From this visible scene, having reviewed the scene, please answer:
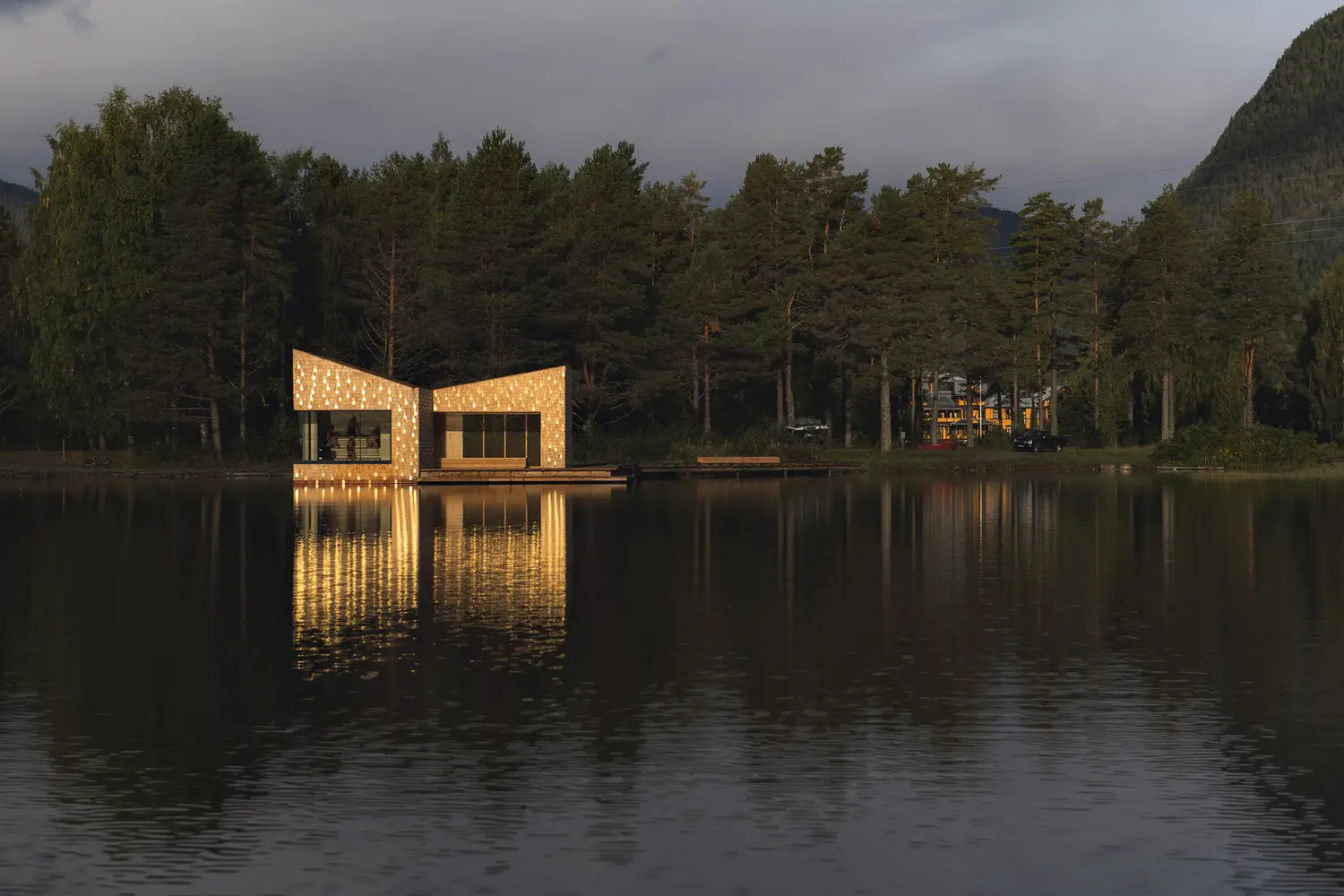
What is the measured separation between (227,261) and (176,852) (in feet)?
247

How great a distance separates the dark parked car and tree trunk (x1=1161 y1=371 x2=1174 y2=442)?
327 inches

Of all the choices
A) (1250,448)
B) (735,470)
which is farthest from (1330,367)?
(735,470)

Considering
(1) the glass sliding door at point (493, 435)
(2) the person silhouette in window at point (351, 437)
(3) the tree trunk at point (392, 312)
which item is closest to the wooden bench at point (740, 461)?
(1) the glass sliding door at point (493, 435)

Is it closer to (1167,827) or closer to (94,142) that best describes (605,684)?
(1167,827)

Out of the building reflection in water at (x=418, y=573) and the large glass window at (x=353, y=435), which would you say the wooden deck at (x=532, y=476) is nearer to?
the large glass window at (x=353, y=435)

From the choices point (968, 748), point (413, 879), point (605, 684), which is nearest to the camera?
point (413, 879)

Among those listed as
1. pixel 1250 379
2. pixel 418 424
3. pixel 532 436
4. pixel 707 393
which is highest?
pixel 1250 379

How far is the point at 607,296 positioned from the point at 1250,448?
111 ft

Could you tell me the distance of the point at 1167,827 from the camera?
38.8ft

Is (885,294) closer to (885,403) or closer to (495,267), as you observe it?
(885,403)

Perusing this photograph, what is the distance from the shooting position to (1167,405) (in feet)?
352

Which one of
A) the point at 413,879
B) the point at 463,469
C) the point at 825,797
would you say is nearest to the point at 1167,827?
the point at 825,797

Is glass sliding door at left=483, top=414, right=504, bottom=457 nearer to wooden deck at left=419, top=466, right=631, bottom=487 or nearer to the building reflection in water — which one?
wooden deck at left=419, top=466, right=631, bottom=487

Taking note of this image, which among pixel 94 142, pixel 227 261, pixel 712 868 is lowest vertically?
pixel 712 868
